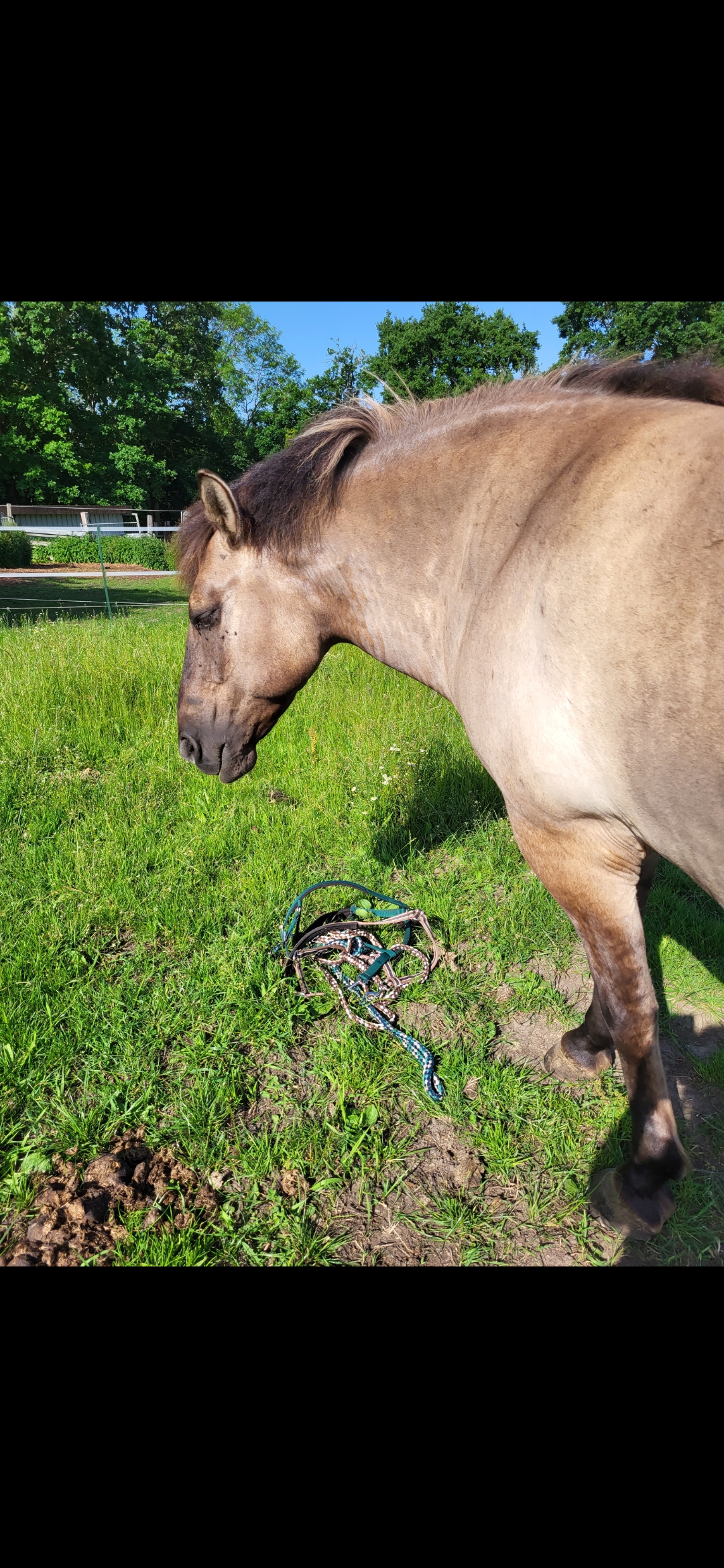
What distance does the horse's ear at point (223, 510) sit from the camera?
2.25 m

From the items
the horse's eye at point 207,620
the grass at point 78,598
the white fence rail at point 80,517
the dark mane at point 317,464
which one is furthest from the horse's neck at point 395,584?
the white fence rail at point 80,517

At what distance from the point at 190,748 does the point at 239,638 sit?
0.57 metres

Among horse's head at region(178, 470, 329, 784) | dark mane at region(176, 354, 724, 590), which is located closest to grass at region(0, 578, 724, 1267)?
horse's head at region(178, 470, 329, 784)

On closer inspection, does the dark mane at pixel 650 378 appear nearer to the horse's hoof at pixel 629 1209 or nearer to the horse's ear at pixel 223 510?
the horse's ear at pixel 223 510

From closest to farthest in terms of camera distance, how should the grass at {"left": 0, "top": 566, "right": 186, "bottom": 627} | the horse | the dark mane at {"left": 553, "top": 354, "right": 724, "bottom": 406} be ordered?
the horse → the dark mane at {"left": 553, "top": 354, "right": 724, "bottom": 406} → the grass at {"left": 0, "top": 566, "right": 186, "bottom": 627}

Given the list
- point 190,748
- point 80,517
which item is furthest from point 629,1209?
point 80,517

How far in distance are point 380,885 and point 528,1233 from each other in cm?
184

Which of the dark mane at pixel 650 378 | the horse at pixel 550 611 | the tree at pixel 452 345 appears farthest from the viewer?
the tree at pixel 452 345

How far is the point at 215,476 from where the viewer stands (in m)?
2.21

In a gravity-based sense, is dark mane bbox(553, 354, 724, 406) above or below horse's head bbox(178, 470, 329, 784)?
above

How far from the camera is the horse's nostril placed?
281 centimetres

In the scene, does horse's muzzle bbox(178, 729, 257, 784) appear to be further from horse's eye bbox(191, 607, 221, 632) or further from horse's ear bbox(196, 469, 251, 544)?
horse's ear bbox(196, 469, 251, 544)

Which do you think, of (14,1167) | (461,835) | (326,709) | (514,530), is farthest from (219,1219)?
(326,709)

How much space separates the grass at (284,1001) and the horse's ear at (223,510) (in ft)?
6.00
